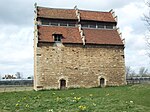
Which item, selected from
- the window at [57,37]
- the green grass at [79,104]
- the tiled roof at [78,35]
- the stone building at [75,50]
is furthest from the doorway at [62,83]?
the green grass at [79,104]

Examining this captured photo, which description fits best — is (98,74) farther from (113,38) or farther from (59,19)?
(59,19)

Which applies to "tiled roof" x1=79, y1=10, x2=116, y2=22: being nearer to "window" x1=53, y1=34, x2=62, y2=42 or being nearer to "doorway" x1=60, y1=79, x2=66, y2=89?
"window" x1=53, y1=34, x2=62, y2=42

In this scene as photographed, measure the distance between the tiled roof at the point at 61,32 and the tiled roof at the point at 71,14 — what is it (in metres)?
1.83

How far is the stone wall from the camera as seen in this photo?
1417 inches

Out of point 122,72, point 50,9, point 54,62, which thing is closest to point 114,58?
point 122,72

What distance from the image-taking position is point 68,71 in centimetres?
3681

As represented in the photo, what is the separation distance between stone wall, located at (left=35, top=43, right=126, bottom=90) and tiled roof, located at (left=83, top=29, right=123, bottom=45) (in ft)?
2.59

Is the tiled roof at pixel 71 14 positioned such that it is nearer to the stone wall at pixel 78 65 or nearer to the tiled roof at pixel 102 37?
the tiled roof at pixel 102 37

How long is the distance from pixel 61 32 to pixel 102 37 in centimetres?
675

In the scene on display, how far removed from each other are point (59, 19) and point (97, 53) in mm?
7979

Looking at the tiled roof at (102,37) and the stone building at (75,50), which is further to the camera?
the tiled roof at (102,37)

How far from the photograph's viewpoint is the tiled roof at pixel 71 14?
39.2 metres

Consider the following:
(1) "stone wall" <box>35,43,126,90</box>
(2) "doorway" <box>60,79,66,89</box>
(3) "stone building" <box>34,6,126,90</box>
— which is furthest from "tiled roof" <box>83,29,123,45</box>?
(2) "doorway" <box>60,79,66,89</box>

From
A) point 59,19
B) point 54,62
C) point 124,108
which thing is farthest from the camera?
point 59,19
